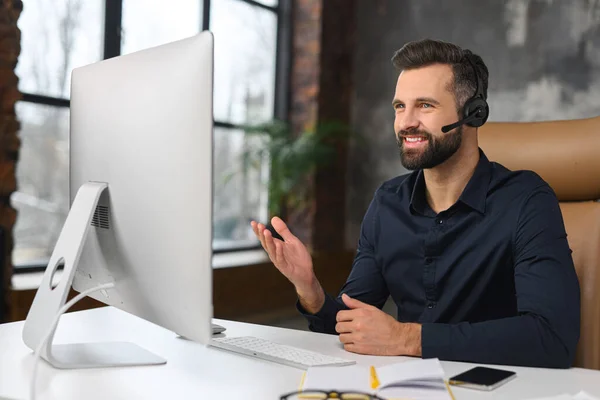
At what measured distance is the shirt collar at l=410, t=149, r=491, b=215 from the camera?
168 centimetres

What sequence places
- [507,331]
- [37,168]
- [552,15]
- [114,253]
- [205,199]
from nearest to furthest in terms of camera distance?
[205,199], [114,253], [507,331], [37,168], [552,15]

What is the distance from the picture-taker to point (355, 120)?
5.40 meters

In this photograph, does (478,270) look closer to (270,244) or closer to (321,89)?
(270,244)

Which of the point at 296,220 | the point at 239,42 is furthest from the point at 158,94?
the point at 296,220

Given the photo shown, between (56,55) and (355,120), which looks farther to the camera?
(355,120)

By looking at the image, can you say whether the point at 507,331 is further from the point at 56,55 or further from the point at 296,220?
the point at 296,220

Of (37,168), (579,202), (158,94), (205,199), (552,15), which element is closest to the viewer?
(205,199)

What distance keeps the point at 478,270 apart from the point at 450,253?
81mm

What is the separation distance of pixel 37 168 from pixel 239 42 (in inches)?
71.0

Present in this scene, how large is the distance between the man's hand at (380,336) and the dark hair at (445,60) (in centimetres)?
69

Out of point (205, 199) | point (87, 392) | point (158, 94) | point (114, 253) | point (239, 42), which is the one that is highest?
point (239, 42)

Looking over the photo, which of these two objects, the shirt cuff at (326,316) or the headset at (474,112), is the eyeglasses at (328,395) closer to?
the shirt cuff at (326,316)

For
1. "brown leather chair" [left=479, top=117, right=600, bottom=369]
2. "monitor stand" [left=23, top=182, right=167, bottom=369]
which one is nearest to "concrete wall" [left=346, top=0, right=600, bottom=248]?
"brown leather chair" [left=479, top=117, right=600, bottom=369]

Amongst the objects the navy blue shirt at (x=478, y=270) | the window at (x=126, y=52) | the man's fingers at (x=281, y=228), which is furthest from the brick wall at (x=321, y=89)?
the man's fingers at (x=281, y=228)
